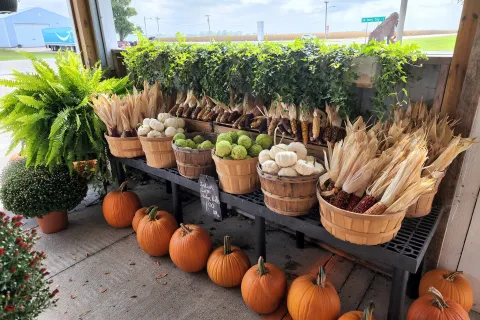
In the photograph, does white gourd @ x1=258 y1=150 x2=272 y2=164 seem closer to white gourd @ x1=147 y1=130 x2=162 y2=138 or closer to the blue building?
white gourd @ x1=147 y1=130 x2=162 y2=138

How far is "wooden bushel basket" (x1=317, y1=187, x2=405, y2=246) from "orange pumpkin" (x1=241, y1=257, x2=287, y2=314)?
0.65m

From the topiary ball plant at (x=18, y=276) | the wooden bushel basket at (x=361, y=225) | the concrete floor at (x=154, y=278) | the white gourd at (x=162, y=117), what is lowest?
the concrete floor at (x=154, y=278)

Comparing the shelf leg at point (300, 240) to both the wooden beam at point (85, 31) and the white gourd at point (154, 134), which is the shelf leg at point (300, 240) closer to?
the white gourd at point (154, 134)

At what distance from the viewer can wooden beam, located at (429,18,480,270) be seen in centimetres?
170

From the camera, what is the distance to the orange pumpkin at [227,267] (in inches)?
88.3

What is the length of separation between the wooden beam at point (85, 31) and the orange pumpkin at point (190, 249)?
259 cm

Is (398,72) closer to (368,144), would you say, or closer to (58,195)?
(368,144)

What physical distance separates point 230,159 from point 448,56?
142cm

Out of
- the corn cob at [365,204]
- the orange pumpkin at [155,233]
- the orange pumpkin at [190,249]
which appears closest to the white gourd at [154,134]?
the orange pumpkin at [155,233]

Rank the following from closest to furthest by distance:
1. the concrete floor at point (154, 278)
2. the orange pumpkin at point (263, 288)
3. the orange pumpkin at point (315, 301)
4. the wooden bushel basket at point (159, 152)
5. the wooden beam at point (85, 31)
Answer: the orange pumpkin at point (315, 301) < the orange pumpkin at point (263, 288) < the concrete floor at point (154, 278) < the wooden bushel basket at point (159, 152) < the wooden beam at point (85, 31)

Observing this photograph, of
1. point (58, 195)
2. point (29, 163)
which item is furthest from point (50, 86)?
point (58, 195)

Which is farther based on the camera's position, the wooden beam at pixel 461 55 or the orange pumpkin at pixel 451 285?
Result: the orange pumpkin at pixel 451 285

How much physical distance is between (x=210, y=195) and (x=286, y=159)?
0.77 m

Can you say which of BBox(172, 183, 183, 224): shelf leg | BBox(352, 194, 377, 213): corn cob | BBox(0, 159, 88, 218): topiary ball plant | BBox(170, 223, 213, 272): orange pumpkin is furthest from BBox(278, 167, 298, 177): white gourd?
BBox(0, 159, 88, 218): topiary ball plant
